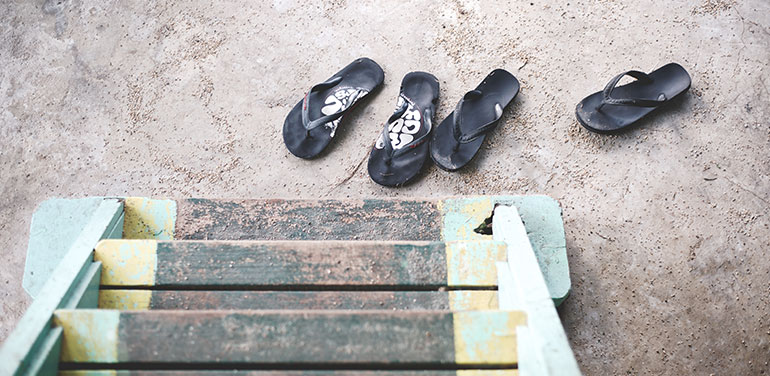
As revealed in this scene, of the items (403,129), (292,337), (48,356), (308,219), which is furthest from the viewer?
(403,129)

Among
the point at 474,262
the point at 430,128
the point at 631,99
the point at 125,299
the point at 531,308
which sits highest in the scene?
the point at 125,299

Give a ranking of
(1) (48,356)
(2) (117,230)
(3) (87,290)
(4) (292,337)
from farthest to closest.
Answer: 1. (2) (117,230)
2. (3) (87,290)
3. (4) (292,337)
4. (1) (48,356)

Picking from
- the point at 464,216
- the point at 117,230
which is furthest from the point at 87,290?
the point at 464,216

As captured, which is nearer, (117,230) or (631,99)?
(117,230)

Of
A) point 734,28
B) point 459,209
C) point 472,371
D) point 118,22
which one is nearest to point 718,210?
point 734,28

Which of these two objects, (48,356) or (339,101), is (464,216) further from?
(48,356)

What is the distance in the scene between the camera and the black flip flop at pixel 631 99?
2062 mm

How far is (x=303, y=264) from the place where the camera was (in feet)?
4.67

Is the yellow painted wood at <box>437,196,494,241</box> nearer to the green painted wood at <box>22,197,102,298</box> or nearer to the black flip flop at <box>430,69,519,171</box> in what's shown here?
the black flip flop at <box>430,69,519,171</box>

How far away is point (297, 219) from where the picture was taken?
166 centimetres

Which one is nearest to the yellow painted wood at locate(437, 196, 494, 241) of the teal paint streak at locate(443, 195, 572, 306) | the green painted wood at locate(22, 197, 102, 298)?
the teal paint streak at locate(443, 195, 572, 306)

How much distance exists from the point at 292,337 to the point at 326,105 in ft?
3.99

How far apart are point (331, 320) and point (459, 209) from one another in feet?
2.00

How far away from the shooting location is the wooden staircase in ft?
3.65
